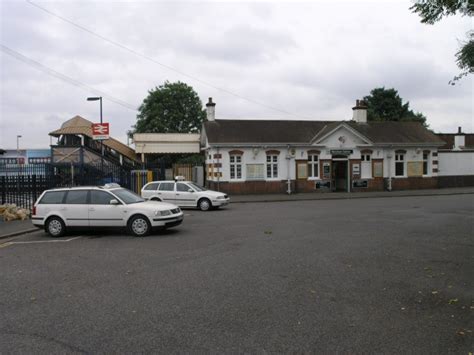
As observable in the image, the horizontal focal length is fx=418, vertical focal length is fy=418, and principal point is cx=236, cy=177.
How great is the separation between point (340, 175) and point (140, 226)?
974 inches

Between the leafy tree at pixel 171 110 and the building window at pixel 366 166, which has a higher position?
the leafy tree at pixel 171 110

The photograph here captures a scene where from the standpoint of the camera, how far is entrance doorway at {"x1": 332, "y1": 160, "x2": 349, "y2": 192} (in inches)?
1308

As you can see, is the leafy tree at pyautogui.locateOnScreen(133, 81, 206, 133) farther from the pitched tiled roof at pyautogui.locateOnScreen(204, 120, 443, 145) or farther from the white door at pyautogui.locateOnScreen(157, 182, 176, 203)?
the white door at pyautogui.locateOnScreen(157, 182, 176, 203)

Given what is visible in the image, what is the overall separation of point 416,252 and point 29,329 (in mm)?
7622

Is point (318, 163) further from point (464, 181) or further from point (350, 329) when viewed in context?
point (350, 329)

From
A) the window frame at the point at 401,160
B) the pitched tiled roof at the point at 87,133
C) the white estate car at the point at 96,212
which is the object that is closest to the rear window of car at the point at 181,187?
the white estate car at the point at 96,212

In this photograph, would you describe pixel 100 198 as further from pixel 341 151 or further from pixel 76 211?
pixel 341 151

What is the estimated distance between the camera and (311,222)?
48.1 ft

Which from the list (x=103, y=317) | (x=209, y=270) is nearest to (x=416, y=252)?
(x=209, y=270)

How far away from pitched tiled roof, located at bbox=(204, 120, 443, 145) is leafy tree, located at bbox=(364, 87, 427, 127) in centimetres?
2347

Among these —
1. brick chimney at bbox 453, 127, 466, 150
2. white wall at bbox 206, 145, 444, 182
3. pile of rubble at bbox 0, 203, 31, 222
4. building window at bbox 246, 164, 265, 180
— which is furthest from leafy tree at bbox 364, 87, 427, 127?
pile of rubble at bbox 0, 203, 31, 222

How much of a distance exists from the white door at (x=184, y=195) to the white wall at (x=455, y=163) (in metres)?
24.6

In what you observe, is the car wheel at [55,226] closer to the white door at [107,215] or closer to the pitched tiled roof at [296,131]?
the white door at [107,215]

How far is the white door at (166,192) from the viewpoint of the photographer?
825 inches
